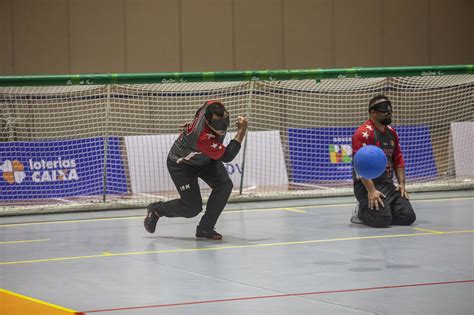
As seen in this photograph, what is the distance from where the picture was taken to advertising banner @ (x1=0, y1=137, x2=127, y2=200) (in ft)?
45.4

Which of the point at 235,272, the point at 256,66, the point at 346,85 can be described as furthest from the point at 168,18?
the point at 235,272

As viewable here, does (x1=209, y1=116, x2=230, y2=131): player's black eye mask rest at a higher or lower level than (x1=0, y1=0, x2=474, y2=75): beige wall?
lower

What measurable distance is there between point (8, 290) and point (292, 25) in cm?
1601

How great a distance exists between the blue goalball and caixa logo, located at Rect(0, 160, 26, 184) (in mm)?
5877

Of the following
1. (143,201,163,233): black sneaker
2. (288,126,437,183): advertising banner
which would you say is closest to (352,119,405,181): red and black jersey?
(143,201,163,233): black sneaker

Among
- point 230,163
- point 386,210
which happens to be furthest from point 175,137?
point 386,210

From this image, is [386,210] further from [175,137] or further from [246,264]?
[175,137]

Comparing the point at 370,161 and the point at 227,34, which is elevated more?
the point at 227,34

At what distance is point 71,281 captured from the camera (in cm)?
793

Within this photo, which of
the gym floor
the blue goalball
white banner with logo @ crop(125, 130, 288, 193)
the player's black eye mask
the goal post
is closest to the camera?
the gym floor

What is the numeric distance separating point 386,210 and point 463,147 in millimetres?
5924

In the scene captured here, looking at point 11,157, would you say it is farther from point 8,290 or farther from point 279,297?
point 279,297

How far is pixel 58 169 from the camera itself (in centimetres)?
1420

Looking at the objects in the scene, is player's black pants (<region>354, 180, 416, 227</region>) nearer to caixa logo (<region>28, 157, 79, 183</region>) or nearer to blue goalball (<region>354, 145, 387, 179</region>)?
blue goalball (<region>354, 145, 387, 179</region>)
